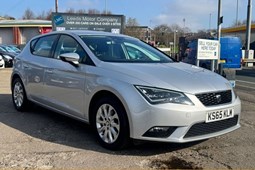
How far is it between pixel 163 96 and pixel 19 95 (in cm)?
380

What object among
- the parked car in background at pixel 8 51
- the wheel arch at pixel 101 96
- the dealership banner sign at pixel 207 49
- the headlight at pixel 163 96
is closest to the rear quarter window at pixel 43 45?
the wheel arch at pixel 101 96

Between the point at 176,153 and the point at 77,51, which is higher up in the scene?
the point at 77,51

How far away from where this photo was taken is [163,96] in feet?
13.7

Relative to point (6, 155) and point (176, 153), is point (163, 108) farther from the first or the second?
point (6, 155)

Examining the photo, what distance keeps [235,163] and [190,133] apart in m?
0.65

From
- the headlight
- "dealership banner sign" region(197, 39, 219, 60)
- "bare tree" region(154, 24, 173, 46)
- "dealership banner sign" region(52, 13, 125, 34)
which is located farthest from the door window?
"bare tree" region(154, 24, 173, 46)

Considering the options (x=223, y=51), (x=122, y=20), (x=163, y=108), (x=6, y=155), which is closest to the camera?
(x=163, y=108)

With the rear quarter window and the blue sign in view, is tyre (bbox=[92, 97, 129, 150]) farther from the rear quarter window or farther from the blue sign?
the blue sign

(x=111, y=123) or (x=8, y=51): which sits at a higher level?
(x=8, y=51)

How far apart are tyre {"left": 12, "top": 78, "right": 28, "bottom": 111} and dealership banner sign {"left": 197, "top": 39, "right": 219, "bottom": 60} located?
573cm

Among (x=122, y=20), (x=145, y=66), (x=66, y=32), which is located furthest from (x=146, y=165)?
(x=122, y=20)

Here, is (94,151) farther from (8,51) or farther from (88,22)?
(8,51)

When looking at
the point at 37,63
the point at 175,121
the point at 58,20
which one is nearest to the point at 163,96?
the point at 175,121

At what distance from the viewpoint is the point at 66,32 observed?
5.83 meters
